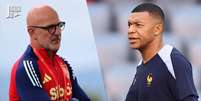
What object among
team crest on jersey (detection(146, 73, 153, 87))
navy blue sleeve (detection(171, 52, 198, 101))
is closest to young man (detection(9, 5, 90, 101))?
team crest on jersey (detection(146, 73, 153, 87))

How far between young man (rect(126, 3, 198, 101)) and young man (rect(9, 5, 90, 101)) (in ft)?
1.30

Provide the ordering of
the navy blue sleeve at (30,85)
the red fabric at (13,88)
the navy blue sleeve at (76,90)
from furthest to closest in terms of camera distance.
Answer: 1. the navy blue sleeve at (76,90)
2. the red fabric at (13,88)
3. the navy blue sleeve at (30,85)

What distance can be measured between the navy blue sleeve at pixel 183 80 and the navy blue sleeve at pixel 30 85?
27.1 inches

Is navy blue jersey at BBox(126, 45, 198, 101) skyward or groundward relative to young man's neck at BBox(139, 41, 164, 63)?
groundward

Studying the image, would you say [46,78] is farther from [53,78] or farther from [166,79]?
[166,79]

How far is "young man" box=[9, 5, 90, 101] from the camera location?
2.37 meters

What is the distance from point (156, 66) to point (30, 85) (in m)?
0.64

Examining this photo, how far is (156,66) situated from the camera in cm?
224

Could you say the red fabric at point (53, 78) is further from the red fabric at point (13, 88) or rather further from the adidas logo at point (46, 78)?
the red fabric at point (13, 88)

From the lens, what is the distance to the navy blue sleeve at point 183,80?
2.07 metres

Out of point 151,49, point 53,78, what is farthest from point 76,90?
point 151,49

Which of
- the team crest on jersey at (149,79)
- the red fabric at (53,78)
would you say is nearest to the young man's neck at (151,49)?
the team crest on jersey at (149,79)

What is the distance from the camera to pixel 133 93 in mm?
2336

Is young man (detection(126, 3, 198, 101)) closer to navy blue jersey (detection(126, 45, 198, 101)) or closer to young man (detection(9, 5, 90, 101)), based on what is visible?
navy blue jersey (detection(126, 45, 198, 101))
